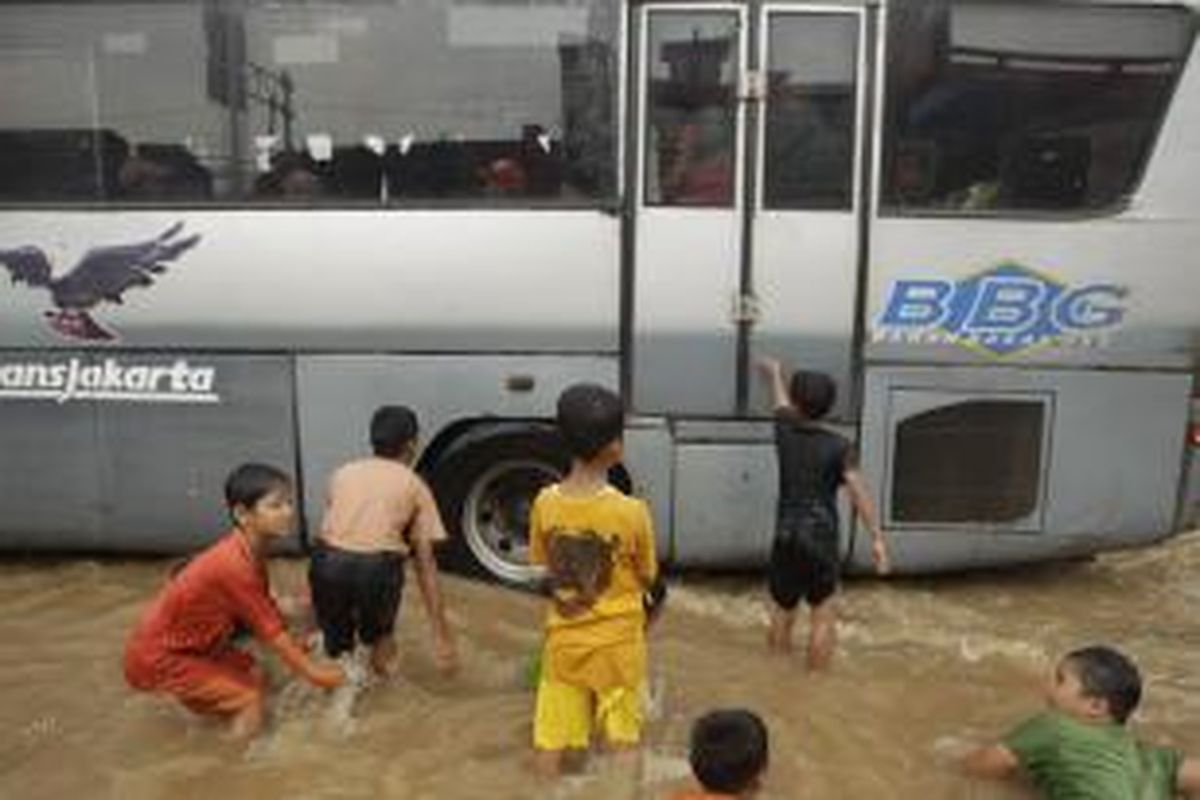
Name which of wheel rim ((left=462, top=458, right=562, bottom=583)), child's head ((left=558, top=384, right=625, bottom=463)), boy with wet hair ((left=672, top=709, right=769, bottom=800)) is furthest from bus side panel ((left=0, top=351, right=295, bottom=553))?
boy with wet hair ((left=672, top=709, right=769, bottom=800))

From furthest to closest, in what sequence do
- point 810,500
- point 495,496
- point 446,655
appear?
1. point 495,496
2. point 810,500
3. point 446,655

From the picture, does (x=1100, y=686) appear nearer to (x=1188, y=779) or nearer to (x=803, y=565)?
(x=1188, y=779)

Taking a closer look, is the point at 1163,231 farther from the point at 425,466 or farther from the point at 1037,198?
the point at 425,466

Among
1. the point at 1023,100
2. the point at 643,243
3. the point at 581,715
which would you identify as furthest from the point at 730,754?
the point at 1023,100

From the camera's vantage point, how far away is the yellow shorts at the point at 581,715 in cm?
564

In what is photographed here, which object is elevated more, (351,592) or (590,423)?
(590,423)

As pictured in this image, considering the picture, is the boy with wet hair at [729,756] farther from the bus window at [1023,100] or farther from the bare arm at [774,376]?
the bus window at [1023,100]

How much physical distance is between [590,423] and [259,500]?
1.39 m

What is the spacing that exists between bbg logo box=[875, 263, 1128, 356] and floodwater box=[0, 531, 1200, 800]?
1385 millimetres

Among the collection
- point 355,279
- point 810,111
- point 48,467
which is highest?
point 810,111

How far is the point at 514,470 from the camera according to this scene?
8281mm

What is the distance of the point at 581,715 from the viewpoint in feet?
18.7

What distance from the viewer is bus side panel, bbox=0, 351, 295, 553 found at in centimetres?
809

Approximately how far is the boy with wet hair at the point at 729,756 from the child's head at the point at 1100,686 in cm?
144
